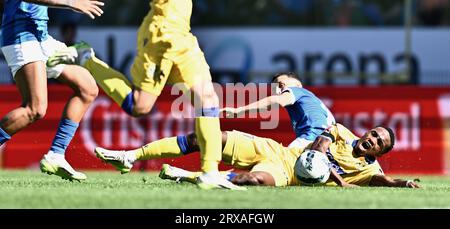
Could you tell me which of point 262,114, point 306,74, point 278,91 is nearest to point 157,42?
point 278,91

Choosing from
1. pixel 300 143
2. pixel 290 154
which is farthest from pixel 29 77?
pixel 300 143

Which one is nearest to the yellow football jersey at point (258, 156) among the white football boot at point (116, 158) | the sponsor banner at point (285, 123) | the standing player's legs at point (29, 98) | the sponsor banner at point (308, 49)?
the white football boot at point (116, 158)

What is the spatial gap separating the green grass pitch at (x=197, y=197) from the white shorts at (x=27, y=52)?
0.96m

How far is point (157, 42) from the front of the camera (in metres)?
9.30

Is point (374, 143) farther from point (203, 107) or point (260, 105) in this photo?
point (203, 107)

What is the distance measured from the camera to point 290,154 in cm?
1050

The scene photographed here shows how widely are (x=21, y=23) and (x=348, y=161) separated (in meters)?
2.85

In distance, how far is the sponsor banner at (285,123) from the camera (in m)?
15.9

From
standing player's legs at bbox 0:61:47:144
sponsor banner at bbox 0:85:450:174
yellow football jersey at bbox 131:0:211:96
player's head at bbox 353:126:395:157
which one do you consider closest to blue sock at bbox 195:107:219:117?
yellow football jersey at bbox 131:0:211:96

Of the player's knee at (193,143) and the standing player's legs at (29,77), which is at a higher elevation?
the standing player's legs at (29,77)

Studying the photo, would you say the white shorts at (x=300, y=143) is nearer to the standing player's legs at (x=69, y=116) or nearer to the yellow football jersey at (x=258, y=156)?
the yellow football jersey at (x=258, y=156)

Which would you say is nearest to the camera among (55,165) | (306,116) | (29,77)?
(29,77)

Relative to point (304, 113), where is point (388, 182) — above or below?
below
